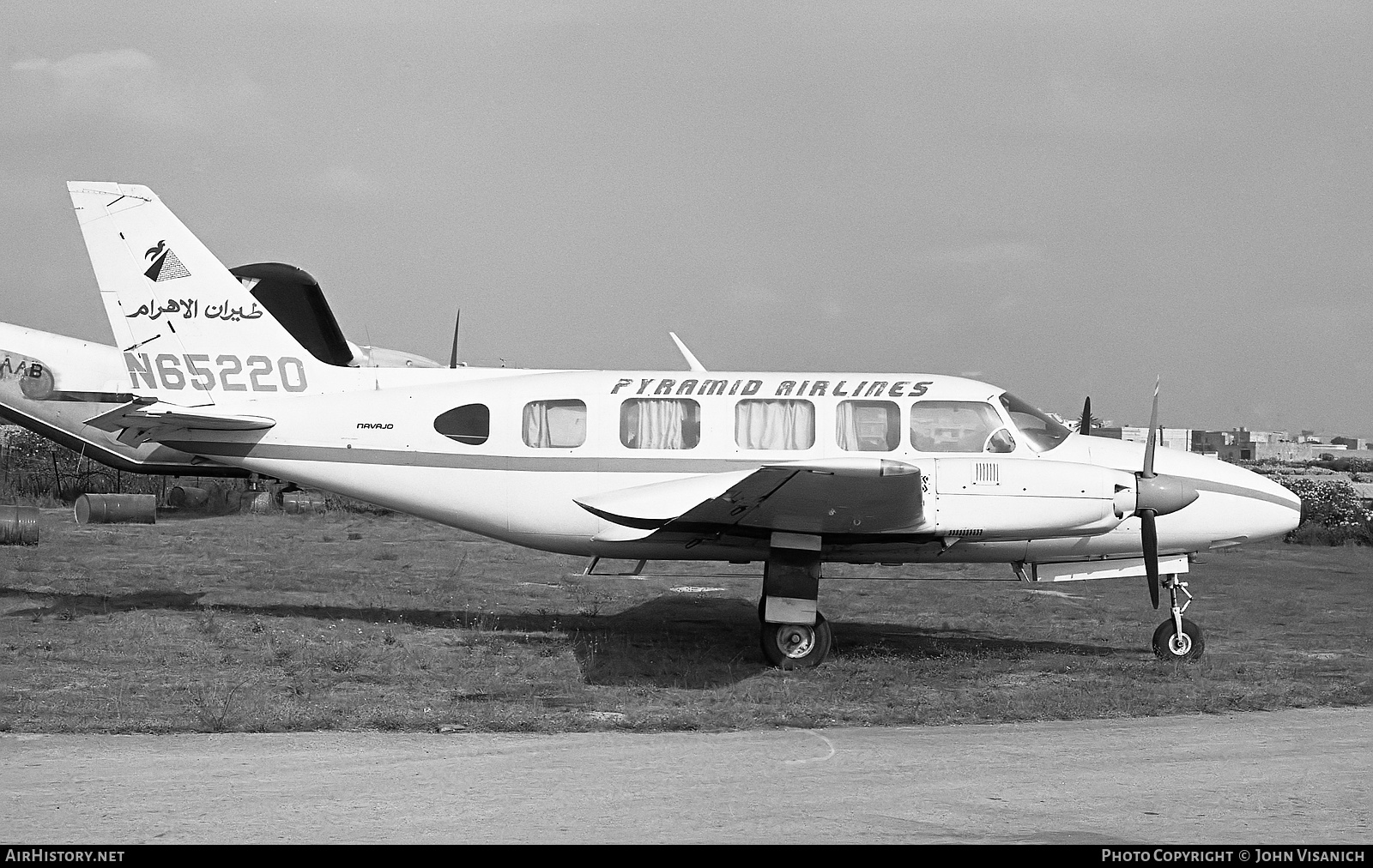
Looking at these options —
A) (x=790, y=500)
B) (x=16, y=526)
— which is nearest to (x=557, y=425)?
(x=790, y=500)

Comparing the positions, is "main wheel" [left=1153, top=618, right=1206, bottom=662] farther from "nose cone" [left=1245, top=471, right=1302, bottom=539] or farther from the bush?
the bush

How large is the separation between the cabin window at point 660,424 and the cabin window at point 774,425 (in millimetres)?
458

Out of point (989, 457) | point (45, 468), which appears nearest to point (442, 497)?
point (989, 457)

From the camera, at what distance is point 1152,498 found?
10867 millimetres

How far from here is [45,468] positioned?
3362 cm

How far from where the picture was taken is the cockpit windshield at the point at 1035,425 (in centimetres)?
1159

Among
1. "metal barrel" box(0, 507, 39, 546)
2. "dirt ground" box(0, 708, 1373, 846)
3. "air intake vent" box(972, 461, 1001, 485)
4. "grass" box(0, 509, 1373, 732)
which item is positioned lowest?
"dirt ground" box(0, 708, 1373, 846)

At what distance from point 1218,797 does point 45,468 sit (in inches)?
1364

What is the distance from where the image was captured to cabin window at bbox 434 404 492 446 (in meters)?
12.0

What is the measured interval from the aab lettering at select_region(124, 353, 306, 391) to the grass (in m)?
2.56

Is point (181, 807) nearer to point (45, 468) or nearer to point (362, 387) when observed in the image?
point (362, 387)

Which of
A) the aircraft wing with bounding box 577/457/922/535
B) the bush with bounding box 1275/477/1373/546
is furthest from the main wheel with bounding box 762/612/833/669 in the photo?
the bush with bounding box 1275/477/1373/546

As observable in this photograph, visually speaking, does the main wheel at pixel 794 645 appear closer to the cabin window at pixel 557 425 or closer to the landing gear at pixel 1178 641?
the cabin window at pixel 557 425

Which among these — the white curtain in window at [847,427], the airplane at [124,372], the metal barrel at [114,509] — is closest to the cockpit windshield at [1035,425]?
the white curtain in window at [847,427]
